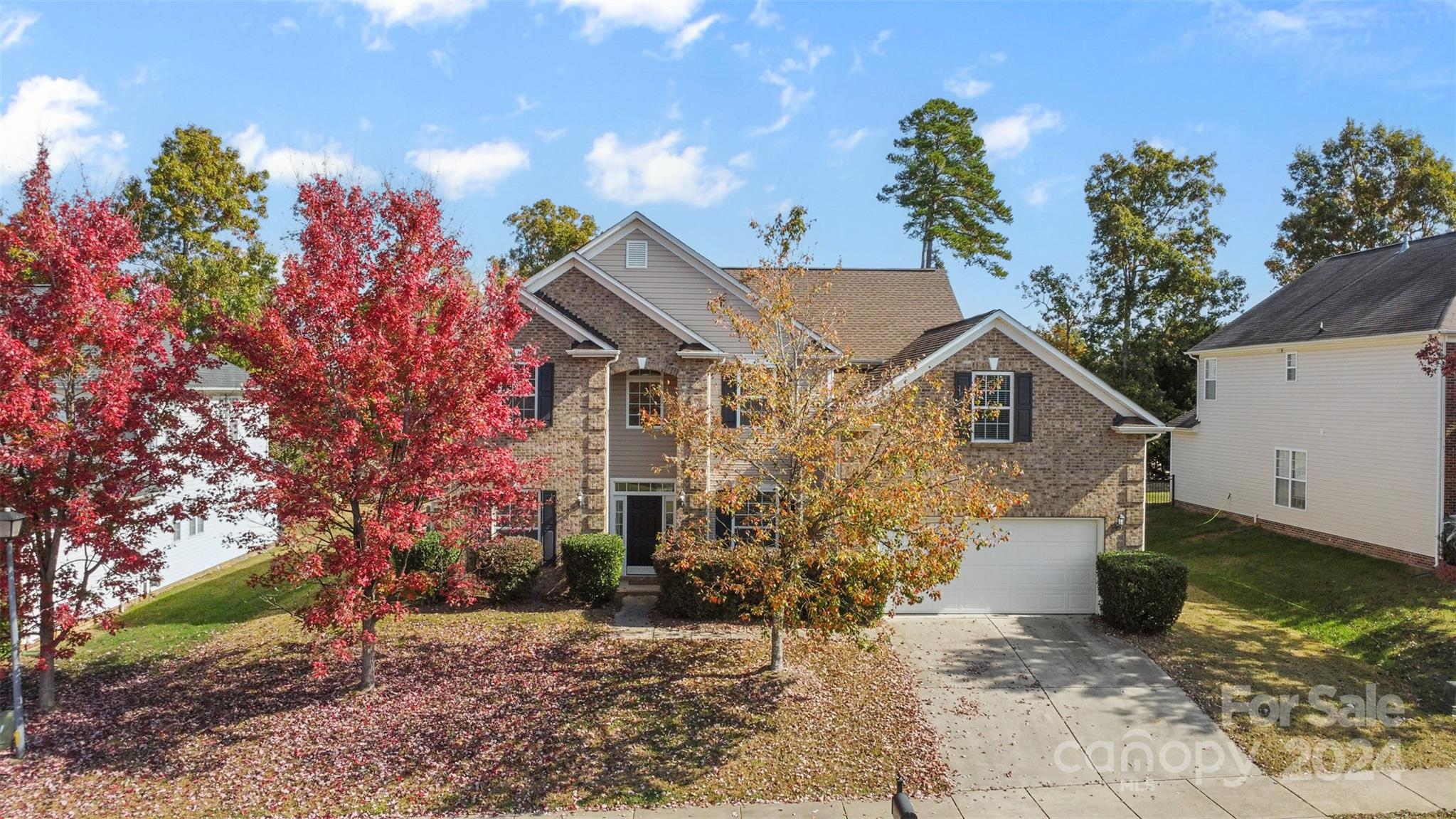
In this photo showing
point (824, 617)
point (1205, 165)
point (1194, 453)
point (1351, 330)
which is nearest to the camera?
point (824, 617)

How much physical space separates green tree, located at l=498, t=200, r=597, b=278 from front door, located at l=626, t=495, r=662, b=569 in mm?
22680

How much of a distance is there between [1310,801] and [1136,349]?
27.1 meters

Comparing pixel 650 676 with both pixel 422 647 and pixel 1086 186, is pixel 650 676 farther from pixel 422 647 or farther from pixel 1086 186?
pixel 1086 186

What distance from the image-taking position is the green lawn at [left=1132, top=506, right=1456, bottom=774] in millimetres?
11078

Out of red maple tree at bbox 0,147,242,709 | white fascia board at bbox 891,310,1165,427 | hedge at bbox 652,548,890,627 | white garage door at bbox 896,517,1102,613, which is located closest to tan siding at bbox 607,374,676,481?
hedge at bbox 652,548,890,627

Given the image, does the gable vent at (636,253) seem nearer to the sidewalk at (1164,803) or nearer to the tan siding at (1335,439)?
the sidewalk at (1164,803)

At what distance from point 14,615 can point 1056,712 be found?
14.2m

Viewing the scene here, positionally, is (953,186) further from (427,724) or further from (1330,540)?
(427,724)

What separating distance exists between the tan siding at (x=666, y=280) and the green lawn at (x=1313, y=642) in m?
11.8

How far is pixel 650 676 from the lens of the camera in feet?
40.5

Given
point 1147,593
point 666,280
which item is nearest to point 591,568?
point 666,280

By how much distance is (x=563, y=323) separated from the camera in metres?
16.6

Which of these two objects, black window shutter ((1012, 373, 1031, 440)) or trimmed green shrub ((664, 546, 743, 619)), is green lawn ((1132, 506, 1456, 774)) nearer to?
black window shutter ((1012, 373, 1031, 440))

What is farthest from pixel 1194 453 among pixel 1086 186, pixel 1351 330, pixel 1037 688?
pixel 1037 688
